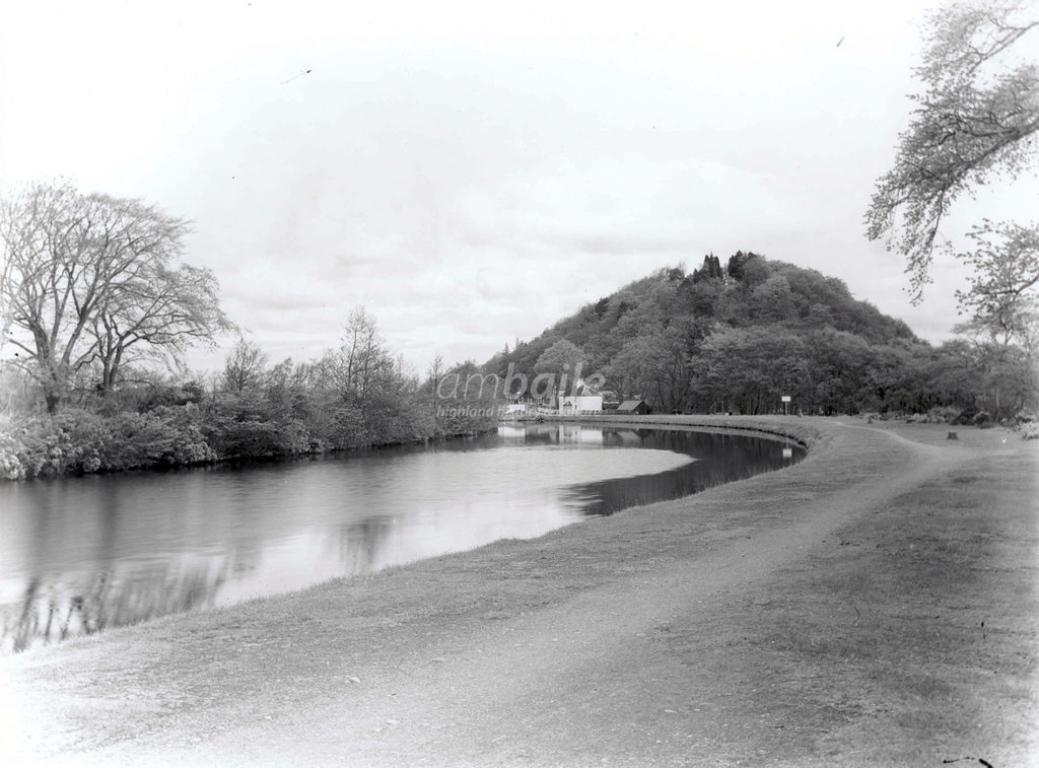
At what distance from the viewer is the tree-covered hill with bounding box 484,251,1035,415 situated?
7169cm

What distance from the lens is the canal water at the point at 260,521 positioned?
13.7m

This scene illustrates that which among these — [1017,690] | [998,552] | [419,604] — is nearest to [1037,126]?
[998,552]

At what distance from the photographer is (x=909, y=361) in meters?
74.2

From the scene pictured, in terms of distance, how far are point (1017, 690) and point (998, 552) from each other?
201 inches

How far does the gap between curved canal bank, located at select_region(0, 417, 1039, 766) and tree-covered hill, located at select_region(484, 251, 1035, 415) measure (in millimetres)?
37497

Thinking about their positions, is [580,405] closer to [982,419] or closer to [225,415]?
[982,419]

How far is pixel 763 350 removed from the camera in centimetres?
9419

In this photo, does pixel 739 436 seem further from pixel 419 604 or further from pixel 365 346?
pixel 419 604

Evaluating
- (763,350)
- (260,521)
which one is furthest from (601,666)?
(763,350)

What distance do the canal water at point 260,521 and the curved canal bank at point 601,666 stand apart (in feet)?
14.2

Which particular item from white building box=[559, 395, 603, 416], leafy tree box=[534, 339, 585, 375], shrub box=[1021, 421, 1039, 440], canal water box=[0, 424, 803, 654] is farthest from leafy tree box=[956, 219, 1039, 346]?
leafy tree box=[534, 339, 585, 375]

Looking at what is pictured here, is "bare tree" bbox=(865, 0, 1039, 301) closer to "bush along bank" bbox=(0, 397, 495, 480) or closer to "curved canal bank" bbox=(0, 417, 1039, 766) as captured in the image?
"curved canal bank" bbox=(0, 417, 1039, 766)

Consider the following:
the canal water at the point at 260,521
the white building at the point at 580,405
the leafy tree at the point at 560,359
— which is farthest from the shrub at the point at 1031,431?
the leafy tree at the point at 560,359

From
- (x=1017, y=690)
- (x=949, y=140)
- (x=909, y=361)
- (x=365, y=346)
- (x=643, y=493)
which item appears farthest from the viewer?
(x=909, y=361)
